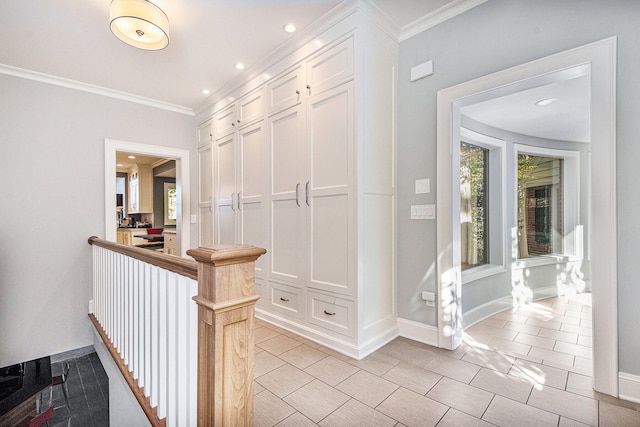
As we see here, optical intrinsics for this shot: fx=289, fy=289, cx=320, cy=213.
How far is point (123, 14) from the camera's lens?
186cm

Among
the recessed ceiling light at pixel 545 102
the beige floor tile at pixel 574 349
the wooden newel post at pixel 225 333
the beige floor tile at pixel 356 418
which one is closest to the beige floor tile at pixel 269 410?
the beige floor tile at pixel 356 418

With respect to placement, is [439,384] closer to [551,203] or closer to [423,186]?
[423,186]

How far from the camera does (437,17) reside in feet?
7.39

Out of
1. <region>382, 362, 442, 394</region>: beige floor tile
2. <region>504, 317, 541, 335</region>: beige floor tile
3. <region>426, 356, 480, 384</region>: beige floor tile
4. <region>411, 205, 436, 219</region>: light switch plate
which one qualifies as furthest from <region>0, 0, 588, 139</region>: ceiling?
<region>382, 362, 442, 394</region>: beige floor tile

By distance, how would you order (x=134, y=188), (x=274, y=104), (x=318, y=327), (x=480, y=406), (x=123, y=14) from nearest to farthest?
(x=480, y=406), (x=123, y=14), (x=318, y=327), (x=274, y=104), (x=134, y=188)

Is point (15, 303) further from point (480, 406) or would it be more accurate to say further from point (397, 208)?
point (480, 406)

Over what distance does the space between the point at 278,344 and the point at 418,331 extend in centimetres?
117

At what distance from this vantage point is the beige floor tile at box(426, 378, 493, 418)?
5.13ft

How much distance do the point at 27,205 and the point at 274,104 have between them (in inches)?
106

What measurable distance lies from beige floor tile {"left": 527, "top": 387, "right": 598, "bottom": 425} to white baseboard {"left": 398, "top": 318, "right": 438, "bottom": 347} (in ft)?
2.30

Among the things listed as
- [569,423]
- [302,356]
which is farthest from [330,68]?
[569,423]

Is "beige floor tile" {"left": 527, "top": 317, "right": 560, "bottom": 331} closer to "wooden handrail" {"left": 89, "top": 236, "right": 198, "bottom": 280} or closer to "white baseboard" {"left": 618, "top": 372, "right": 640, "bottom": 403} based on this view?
"white baseboard" {"left": 618, "top": 372, "right": 640, "bottom": 403}

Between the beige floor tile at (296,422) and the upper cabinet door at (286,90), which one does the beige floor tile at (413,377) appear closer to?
the beige floor tile at (296,422)

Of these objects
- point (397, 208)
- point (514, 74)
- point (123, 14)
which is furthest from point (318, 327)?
point (123, 14)
